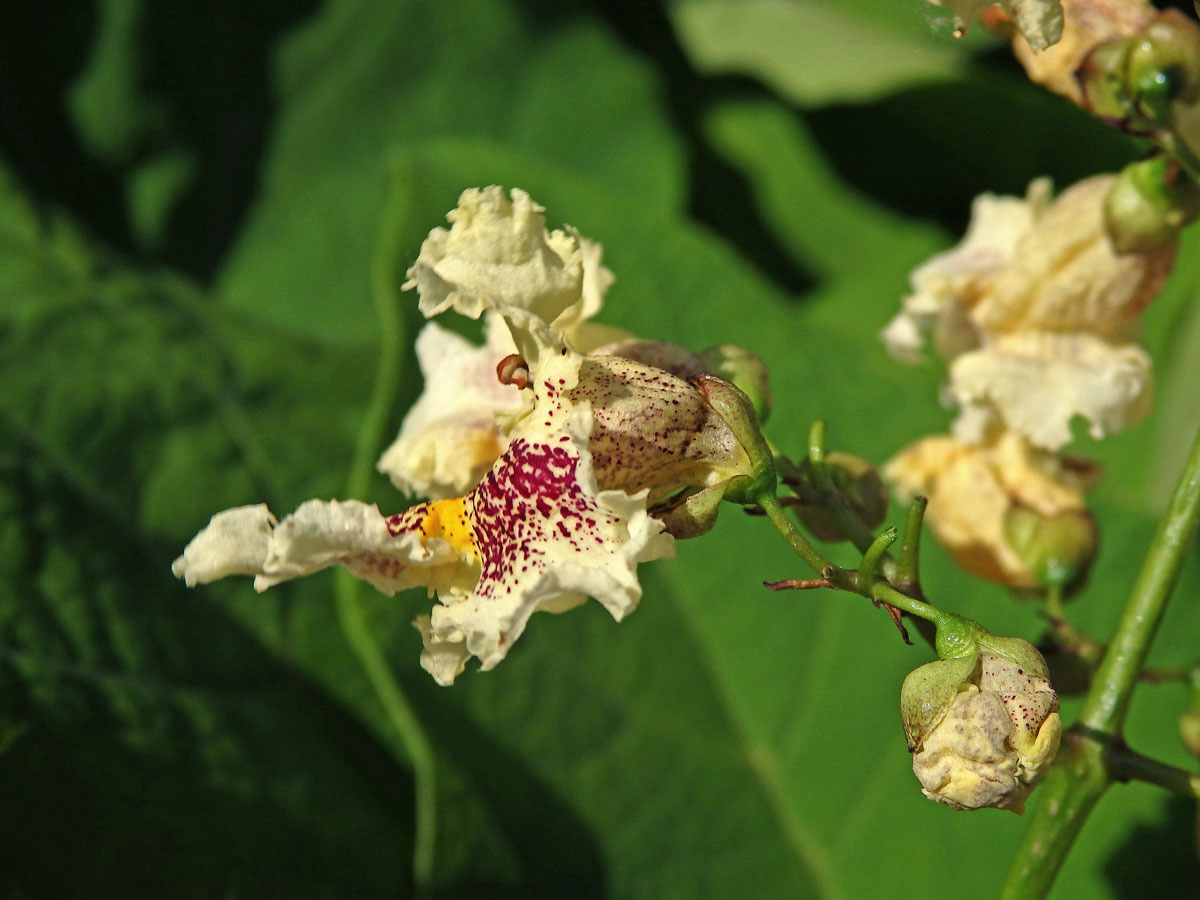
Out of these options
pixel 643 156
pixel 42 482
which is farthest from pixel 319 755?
pixel 643 156

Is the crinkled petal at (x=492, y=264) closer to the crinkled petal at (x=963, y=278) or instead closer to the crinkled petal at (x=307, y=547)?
the crinkled petal at (x=307, y=547)

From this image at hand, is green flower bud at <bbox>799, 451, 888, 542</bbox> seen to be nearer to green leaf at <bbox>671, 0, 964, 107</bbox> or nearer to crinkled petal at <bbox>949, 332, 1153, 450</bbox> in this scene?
crinkled petal at <bbox>949, 332, 1153, 450</bbox>

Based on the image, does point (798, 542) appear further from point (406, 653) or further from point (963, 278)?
point (406, 653)

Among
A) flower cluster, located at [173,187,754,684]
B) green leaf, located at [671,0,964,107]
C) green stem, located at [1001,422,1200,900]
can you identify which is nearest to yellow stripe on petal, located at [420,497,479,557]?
flower cluster, located at [173,187,754,684]

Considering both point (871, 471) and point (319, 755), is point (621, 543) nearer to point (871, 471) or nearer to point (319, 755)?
point (871, 471)

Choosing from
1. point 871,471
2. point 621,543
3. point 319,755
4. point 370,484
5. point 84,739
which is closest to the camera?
point 621,543
